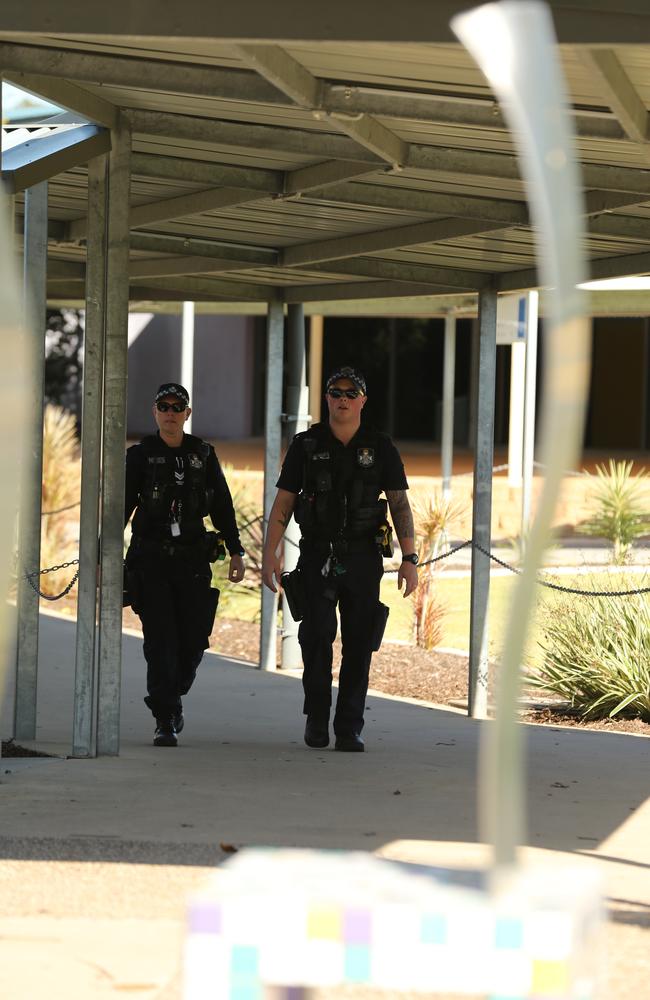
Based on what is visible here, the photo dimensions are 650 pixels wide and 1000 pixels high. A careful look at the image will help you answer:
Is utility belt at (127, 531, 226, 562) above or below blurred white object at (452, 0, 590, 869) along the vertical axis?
below

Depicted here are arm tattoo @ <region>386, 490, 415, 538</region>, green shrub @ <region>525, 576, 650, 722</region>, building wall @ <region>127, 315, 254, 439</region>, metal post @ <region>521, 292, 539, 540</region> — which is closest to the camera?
arm tattoo @ <region>386, 490, 415, 538</region>

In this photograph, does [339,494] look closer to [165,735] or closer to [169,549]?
[169,549]

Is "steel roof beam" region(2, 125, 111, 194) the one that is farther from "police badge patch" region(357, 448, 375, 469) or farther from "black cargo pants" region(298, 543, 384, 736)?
"black cargo pants" region(298, 543, 384, 736)

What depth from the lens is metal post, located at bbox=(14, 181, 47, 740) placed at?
22.8 ft

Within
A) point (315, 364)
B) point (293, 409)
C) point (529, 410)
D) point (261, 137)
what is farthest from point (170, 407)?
point (315, 364)

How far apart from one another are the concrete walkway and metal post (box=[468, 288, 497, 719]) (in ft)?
1.29

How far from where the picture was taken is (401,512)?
7.30 metres

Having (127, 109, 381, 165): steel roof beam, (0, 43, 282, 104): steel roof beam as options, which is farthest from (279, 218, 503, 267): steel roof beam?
(0, 43, 282, 104): steel roof beam

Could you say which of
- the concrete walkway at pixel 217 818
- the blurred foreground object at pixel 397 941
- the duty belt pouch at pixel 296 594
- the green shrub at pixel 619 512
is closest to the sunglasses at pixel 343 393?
the duty belt pouch at pixel 296 594

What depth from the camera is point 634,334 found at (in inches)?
1097

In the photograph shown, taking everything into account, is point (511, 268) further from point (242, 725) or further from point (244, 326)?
point (244, 326)

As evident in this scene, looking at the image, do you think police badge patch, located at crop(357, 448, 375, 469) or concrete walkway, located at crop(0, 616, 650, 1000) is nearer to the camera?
concrete walkway, located at crop(0, 616, 650, 1000)

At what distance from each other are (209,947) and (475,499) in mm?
7169

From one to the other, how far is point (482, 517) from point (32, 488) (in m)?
2.97
